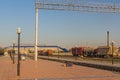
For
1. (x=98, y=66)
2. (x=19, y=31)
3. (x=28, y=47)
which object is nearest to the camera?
(x=19, y=31)

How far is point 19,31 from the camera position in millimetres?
22438

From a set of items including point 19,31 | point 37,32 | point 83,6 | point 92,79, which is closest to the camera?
point 92,79

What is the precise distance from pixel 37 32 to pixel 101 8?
40.5ft

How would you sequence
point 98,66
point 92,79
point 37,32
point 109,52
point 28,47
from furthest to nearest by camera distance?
point 28,47, point 109,52, point 37,32, point 98,66, point 92,79

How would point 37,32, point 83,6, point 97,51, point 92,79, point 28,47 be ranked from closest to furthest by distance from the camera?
point 92,79 < point 83,6 < point 37,32 < point 97,51 < point 28,47

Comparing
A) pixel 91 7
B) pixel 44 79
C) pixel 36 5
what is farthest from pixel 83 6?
pixel 44 79

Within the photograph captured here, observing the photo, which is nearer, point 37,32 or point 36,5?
point 36,5

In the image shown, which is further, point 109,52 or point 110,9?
point 109,52

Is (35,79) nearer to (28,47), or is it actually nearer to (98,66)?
(98,66)

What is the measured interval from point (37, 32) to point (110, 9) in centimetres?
1349

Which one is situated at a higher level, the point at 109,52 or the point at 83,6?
the point at 83,6

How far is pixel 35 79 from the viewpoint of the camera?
19266 millimetres

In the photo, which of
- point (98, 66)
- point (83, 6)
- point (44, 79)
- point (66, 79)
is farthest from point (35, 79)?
point (83, 6)

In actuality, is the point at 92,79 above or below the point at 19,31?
below
